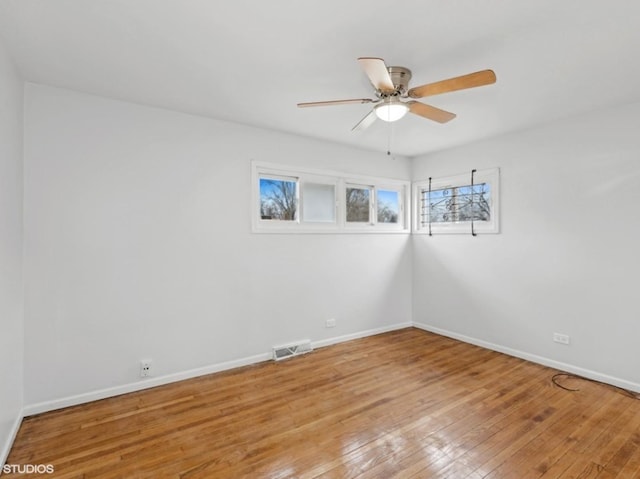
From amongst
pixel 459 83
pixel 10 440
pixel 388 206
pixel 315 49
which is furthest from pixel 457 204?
pixel 10 440

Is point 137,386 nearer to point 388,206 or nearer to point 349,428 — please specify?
point 349,428

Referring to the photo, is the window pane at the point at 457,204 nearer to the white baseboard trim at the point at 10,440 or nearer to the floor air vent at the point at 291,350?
the floor air vent at the point at 291,350

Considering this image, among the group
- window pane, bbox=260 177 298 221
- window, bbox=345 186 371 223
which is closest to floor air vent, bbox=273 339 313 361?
window pane, bbox=260 177 298 221

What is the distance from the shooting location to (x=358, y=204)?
172 inches

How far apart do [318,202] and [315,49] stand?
6.92 feet

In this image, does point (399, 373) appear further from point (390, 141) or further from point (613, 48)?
point (613, 48)

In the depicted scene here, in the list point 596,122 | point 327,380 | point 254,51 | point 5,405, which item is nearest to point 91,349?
point 5,405

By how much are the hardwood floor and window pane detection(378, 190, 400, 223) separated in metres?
2.15

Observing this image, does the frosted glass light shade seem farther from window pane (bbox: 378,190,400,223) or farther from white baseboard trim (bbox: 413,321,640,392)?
white baseboard trim (bbox: 413,321,640,392)

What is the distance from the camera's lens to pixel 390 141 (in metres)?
3.95

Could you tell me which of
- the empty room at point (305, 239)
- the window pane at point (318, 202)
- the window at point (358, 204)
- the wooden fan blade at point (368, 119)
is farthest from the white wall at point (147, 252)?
the wooden fan blade at point (368, 119)

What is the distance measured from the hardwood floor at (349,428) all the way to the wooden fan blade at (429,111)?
7.39 feet

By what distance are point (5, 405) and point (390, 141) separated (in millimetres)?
4065

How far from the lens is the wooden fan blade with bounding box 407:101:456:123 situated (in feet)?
7.54
